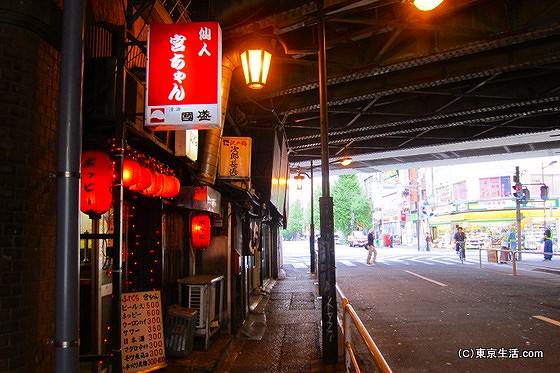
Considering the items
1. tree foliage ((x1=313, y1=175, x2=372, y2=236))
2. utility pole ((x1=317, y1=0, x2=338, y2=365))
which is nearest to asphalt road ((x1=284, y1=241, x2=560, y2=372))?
utility pole ((x1=317, y1=0, x2=338, y2=365))

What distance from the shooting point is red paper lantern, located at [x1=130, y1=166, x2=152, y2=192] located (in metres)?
5.96

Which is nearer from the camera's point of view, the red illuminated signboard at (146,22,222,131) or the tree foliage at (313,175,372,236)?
the red illuminated signboard at (146,22,222,131)

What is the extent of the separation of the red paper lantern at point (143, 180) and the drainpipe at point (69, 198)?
2721 millimetres

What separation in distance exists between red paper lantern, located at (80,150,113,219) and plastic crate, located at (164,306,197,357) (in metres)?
3.51

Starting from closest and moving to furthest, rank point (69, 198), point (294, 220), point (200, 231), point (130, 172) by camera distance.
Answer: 1. point (69, 198)
2. point (130, 172)
3. point (200, 231)
4. point (294, 220)

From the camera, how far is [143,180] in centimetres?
603

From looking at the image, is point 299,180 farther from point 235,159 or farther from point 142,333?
point 142,333

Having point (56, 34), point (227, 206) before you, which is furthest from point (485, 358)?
point (56, 34)

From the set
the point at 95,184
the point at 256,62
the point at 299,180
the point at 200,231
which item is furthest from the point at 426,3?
the point at 299,180

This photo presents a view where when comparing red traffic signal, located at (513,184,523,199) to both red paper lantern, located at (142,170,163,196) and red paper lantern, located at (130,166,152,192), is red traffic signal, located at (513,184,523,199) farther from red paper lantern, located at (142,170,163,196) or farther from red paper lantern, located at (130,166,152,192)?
red paper lantern, located at (130,166,152,192)

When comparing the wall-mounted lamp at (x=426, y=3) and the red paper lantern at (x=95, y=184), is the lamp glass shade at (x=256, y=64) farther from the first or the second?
the red paper lantern at (x=95, y=184)

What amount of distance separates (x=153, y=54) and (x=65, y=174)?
10.1ft

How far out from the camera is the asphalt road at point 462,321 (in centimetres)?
755

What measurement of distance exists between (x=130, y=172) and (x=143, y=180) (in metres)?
0.30
